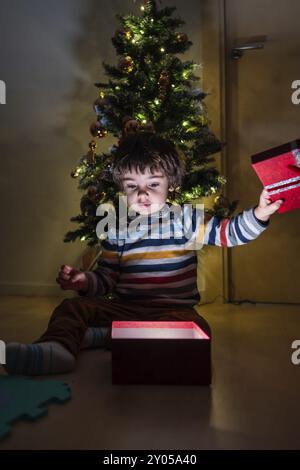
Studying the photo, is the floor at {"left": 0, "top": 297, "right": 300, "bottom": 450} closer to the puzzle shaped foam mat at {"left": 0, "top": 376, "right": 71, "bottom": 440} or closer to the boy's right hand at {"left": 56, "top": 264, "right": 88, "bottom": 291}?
the puzzle shaped foam mat at {"left": 0, "top": 376, "right": 71, "bottom": 440}

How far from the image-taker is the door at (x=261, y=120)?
196cm

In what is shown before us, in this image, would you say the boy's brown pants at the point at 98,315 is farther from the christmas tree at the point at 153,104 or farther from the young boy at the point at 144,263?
the christmas tree at the point at 153,104

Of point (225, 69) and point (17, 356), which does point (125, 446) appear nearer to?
point (17, 356)

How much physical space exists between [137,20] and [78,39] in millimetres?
491

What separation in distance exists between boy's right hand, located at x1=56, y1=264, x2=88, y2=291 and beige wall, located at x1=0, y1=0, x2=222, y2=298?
2.86ft

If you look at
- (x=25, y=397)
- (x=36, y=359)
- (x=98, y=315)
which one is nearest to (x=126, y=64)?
(x=98, y=315)

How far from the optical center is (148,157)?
A: 135cm

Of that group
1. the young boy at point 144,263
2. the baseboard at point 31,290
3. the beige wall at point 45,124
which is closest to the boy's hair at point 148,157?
the young boy at point 144,263

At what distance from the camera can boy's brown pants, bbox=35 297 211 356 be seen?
50.1 inches

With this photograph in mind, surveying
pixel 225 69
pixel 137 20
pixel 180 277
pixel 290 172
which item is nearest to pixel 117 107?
pixel 137 20

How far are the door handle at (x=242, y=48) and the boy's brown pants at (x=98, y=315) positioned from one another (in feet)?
3.75

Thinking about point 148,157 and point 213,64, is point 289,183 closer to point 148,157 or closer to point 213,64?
point 148,157

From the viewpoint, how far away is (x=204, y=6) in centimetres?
206

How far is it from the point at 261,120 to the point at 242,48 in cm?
30
